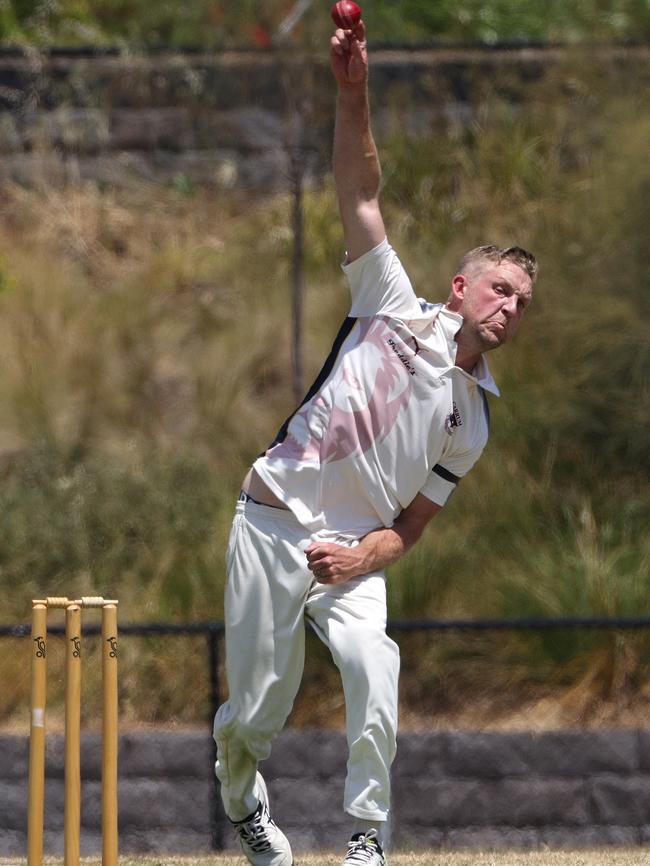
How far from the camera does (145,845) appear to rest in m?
7.69

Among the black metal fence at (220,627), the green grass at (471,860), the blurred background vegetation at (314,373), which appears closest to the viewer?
the green grass at (471,860)

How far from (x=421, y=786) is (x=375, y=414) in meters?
3.74

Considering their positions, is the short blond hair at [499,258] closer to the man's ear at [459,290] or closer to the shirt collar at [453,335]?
the man's ear at [459,290]

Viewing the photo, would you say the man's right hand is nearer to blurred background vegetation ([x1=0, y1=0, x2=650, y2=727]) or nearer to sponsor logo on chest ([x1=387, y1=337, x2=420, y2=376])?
sponsor logo on chest ([x1=387, y1=337, x2=420, y2=376])

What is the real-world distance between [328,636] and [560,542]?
4570 mm

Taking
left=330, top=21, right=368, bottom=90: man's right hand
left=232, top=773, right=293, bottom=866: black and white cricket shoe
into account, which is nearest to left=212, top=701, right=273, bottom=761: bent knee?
left=232, top=773, right=293, bottom=866: black and white cricket shoe

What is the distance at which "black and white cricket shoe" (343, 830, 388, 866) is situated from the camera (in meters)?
4.42

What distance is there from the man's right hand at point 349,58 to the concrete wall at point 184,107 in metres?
7.81

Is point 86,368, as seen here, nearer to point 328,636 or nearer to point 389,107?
point 389,107

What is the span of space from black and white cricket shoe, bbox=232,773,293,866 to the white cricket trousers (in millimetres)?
34

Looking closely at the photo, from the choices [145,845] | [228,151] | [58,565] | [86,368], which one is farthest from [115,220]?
[145,845]

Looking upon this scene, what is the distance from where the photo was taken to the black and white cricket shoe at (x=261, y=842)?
486 cm

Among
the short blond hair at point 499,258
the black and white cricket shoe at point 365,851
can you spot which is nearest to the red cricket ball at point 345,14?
the short blond hair at point 499,258

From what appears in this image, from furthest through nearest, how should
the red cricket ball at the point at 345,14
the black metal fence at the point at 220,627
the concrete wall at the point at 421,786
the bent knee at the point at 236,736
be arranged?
the concrete wall at the point at 421,786, the black metal fence at the point at 220,627, the bent knee at the point at 236,736, the red cricket ball at the point at 345,14
